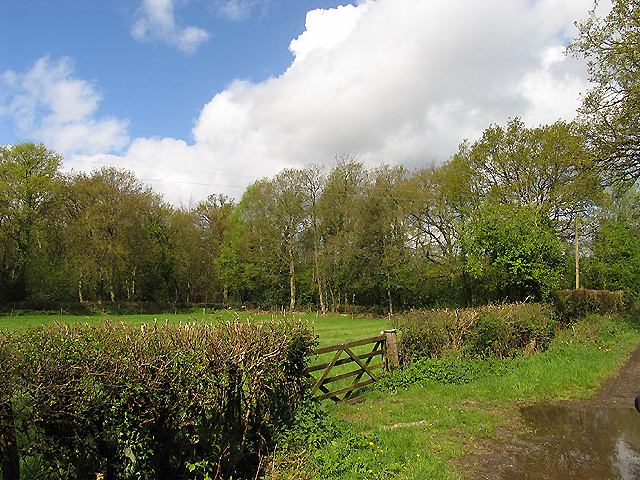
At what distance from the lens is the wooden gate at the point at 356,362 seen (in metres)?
7.45

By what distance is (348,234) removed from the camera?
38312mm

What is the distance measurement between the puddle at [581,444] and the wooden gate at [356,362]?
3.15 meters

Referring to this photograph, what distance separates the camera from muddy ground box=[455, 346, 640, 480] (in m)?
4.97

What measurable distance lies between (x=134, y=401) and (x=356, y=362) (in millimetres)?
5630

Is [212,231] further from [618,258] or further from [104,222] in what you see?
[618,258]

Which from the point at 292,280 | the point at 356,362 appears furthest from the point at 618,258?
the point at 356,362

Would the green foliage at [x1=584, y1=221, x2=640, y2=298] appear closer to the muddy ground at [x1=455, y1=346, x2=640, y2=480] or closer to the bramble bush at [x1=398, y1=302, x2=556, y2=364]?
the bramble bush at [x1=398, y1=302, x2=556, y2=364]

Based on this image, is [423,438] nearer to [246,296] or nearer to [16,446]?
[16,446]

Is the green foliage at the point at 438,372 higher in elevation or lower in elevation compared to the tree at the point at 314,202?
lower

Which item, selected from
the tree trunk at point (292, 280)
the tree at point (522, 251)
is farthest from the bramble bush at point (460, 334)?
the tree trunk at point (292, 280)

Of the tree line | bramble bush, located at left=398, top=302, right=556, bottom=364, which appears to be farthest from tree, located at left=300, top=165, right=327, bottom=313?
bramble bush, located at left=398, top=302, right=556, bottom=364

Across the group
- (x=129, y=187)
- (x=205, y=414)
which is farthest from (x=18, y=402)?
(x=129, y=187)

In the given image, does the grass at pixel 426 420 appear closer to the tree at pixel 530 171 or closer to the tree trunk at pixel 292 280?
the tree at pixel 530 171

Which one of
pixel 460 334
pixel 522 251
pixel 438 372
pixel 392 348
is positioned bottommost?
pixel 438 372
